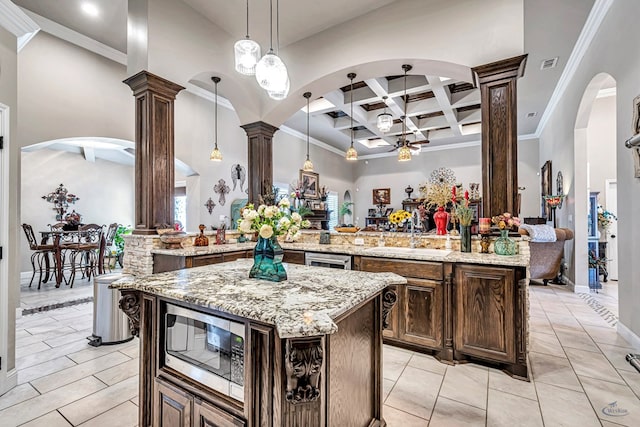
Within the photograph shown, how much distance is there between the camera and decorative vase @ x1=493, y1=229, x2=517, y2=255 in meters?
2.83

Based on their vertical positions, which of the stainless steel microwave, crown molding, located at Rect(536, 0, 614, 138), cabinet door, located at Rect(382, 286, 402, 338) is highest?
crown molding, located at Rect(536, 0, 614, 138)

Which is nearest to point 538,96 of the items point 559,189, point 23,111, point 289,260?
point 559,189

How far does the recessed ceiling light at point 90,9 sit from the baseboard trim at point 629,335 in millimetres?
7306

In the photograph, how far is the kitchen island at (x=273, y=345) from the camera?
→ 1109mm

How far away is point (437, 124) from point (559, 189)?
3.05m

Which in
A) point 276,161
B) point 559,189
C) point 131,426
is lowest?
point 131,426

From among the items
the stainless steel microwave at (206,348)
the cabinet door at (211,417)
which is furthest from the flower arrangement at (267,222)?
the cabinet door at (211,417)

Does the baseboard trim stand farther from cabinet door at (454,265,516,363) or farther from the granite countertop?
the granite countertop

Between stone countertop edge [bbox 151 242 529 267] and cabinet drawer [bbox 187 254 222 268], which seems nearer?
stone countertop edge [bbox 151 242 529 267]

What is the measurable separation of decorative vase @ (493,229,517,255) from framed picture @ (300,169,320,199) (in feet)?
19.6

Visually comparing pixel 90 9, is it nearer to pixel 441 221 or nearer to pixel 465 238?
pixel 441 221

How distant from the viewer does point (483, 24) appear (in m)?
3.21

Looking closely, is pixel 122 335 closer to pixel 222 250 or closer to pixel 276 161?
pixel 222 250

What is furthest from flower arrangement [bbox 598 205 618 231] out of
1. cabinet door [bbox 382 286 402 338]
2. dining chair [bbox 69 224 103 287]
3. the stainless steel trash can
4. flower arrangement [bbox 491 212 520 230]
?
dining chair [bbox 69 224 103 287]
